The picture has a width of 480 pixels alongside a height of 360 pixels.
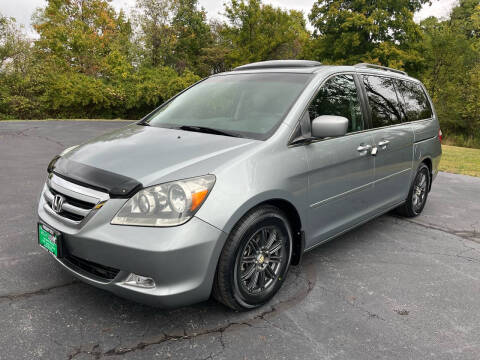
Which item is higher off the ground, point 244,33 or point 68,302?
point 244,33

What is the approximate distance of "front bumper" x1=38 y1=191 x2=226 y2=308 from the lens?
7.40 feet

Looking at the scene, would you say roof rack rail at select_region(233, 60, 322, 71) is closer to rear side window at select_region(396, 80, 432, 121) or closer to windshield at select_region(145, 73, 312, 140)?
windshield at select_region(145, 73, 312, 140)

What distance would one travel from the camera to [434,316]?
285cm

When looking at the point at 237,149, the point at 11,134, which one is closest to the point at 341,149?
the point at 237,149

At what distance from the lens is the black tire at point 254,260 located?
2.53 meters

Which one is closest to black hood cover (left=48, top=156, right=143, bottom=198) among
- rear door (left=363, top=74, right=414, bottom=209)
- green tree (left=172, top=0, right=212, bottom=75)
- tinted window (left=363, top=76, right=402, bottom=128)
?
rear door (left=363, top=74, right=414, bottom=209)

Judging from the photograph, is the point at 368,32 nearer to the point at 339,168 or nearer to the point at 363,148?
the point at 363,148

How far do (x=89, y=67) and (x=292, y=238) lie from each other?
31967 millimetres

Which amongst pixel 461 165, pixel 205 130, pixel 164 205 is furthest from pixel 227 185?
pixel 461 165

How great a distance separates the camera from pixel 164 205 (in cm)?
234

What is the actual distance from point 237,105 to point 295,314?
69.8 inches

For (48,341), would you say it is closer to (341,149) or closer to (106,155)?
(106,155)

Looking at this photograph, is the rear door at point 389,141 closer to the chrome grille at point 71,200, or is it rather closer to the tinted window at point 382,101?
the tinted window at point 382,101

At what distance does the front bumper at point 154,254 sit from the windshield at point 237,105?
0.99 metres
